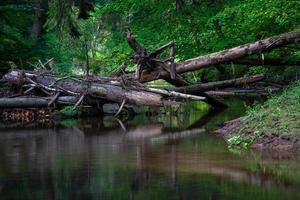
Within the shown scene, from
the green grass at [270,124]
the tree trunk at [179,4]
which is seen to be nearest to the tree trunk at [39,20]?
the tree trunk at [179,4]

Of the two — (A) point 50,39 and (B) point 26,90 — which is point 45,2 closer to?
(A) point 50,39

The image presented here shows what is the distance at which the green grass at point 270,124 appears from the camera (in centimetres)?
1037

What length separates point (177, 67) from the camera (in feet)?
58.6

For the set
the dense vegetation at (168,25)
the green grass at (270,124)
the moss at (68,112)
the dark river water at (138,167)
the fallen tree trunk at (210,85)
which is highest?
the dense vegetation at (168,25)

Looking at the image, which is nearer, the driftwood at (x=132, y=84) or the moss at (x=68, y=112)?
the driftwood at (x=132, y=84)

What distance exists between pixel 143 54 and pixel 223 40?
14.1 feet

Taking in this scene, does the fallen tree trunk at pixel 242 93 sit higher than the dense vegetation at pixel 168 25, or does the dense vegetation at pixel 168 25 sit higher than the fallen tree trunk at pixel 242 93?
the dense vegetation at pixel 168 25

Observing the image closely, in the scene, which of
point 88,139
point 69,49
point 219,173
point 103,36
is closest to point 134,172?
point 219,173

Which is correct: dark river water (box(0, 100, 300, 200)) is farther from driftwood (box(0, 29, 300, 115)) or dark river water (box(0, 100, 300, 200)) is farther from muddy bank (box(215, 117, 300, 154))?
driftwood (box(0, 29, 300, 115))

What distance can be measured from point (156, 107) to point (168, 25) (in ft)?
14.0

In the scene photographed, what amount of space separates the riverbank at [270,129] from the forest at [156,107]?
0.03 meters

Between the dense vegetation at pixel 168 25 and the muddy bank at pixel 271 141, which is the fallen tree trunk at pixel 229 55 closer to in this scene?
the dense vegetation at pixel 168 25

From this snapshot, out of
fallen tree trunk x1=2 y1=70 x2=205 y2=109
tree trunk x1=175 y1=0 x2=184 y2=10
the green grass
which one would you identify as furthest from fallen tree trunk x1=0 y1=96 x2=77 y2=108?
the green grass

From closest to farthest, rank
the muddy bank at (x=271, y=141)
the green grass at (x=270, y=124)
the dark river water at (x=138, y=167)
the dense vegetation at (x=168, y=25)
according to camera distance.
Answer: the dark river water at (x=138, y=167) < the muddy bank at (x=271, y=141) < the green grass at (x=270, y=124) < the dense vegetation at (x=168, y=25)
